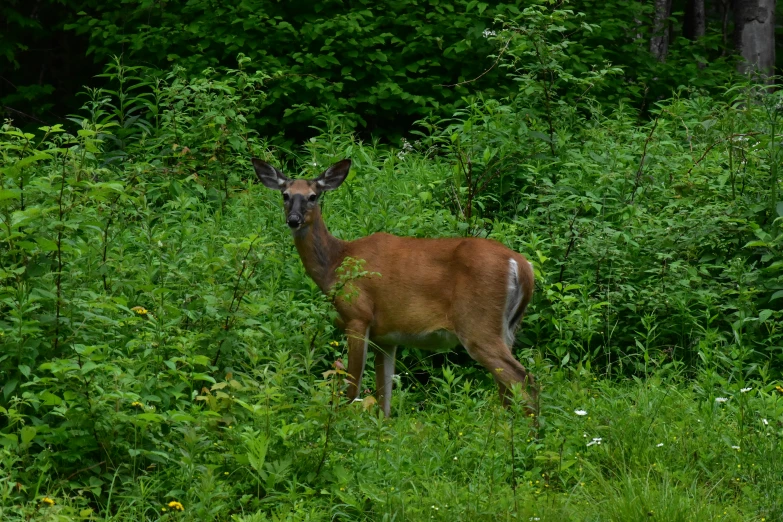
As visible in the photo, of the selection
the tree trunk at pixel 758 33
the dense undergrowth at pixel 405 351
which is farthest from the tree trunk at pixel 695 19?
the dense undergrowth at pixel 405 351

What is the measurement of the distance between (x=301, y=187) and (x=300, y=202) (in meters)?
0.15

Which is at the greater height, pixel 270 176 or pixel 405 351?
pixel 270 176

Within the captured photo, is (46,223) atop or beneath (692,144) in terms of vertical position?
atop

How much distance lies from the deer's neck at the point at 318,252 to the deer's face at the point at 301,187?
0.06 meters

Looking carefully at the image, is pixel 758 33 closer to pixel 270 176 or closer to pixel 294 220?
pixel 270 176

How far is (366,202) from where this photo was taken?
9008 mm

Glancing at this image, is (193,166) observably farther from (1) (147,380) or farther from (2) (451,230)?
(1) (147,380)

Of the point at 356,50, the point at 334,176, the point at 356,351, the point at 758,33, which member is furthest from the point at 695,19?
the point at 356,351

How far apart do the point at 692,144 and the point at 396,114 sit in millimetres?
3570

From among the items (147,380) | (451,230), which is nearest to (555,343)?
(451,230)

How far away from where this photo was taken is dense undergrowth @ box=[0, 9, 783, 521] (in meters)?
4.98

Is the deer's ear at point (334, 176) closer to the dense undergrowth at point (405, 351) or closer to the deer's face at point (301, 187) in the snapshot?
the deer's face at point (301, 187)

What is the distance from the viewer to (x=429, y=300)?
721 centimetres

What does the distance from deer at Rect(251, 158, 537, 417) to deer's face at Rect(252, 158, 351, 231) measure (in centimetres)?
2
